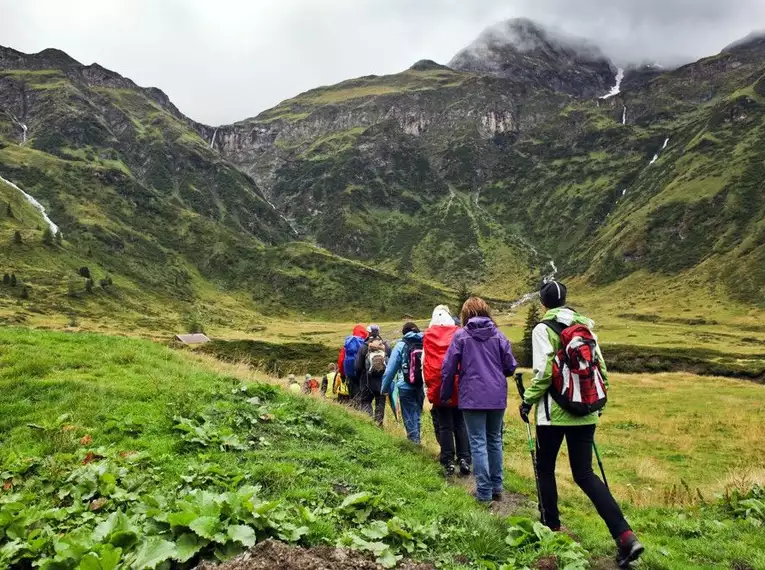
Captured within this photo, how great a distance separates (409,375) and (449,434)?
1.67m

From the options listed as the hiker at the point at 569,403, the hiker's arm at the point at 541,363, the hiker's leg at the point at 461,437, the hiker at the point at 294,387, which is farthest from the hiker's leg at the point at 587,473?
the hiker at the point at 294,387

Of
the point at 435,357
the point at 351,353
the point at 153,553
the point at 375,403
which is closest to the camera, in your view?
the point at 153,553

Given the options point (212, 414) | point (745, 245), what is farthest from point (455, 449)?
point (745, 245)

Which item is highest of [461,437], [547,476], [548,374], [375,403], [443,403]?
[548,374]

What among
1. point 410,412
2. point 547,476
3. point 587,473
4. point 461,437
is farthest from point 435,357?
point 587,473

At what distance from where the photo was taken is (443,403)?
10.2 metres

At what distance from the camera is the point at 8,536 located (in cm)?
482

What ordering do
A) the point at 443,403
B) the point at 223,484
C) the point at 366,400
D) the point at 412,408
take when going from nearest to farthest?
the point at 223,484
the point at 443,403
the point at 412,408
the point at 366,400

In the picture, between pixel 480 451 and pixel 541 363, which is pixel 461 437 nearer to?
pixel 480 451

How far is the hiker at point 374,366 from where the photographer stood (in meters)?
13.9

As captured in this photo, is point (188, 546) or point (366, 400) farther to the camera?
point (366, 400)

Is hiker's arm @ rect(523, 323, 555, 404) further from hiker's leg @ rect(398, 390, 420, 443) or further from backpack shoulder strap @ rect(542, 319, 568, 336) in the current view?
hiker's leg @ rect(398, 390, 420, 443)

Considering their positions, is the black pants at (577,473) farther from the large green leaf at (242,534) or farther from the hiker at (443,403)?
the large green leaf at (242,534)

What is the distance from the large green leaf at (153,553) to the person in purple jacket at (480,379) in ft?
18.4
